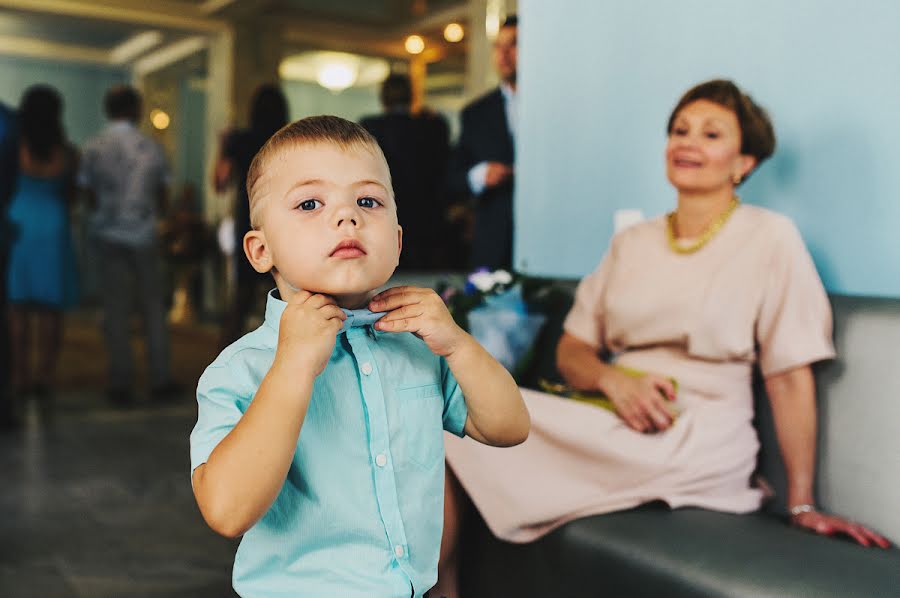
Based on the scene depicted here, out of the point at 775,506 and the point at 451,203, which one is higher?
the point at 451,203

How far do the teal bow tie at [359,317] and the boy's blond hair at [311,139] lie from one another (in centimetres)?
15

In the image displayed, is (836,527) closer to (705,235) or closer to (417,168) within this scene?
(705,235)

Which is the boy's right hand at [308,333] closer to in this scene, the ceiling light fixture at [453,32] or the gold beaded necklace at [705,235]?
the gold beaded necklace at [705,235]

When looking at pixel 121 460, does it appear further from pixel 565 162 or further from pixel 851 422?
pixel 851 422

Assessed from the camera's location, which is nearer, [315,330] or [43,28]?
[315,330]

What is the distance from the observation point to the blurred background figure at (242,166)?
413cm

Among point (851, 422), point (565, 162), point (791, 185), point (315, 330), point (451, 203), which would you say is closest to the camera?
point (315, 330)

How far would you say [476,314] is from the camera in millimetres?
2141

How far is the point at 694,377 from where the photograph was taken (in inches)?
71.7

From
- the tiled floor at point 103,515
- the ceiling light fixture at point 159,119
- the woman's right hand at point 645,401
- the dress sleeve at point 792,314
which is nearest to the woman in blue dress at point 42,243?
the tiled floor at point 103,515

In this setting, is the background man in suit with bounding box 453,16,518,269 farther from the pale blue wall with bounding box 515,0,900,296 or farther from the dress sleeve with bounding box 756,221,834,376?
the dress sleeve with bounding box 756,221,834,376

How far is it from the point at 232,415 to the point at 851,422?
1.27m

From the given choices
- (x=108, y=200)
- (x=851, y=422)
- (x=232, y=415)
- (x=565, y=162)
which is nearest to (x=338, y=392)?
(x=232, y=415)

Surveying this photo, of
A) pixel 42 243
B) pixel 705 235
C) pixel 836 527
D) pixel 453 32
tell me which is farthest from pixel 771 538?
pixel 453 32
